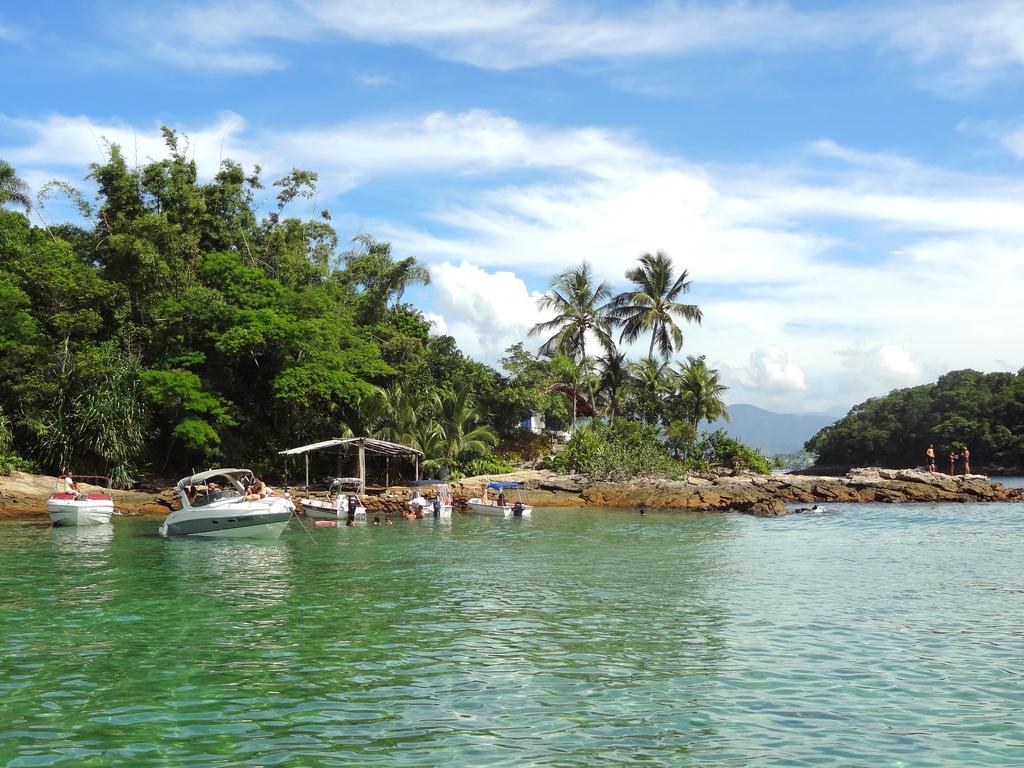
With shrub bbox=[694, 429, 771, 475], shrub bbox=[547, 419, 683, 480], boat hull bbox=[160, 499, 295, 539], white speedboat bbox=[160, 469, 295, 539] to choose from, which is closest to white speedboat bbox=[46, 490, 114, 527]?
white speedboat bbox=[160, 469, 295, 539]

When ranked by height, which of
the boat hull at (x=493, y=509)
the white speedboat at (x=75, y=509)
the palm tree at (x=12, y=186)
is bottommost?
the boat hull at (x=493, y=509)

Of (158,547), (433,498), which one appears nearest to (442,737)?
(158,547)

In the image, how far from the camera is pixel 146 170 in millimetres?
42438

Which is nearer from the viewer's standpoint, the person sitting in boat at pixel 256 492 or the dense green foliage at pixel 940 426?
the person sitting in boat at pixel 256 492

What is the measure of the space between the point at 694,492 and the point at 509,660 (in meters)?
32.9

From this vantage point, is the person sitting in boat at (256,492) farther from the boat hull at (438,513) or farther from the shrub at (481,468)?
the shrub at (481,468)

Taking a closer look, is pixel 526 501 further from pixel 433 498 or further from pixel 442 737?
pixel 442 737

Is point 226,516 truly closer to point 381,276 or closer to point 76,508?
point 76,508

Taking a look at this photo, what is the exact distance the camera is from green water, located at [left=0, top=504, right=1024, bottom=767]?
8203mm

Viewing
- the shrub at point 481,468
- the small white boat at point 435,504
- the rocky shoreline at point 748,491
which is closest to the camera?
the small white boat at point 435,504

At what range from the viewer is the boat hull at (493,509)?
35781 mm

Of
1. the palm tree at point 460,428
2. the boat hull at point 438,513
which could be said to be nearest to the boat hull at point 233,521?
the boat hull at point 438,513

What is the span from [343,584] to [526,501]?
25.3 metres

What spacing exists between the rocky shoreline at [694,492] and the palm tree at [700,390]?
7.45 metres
